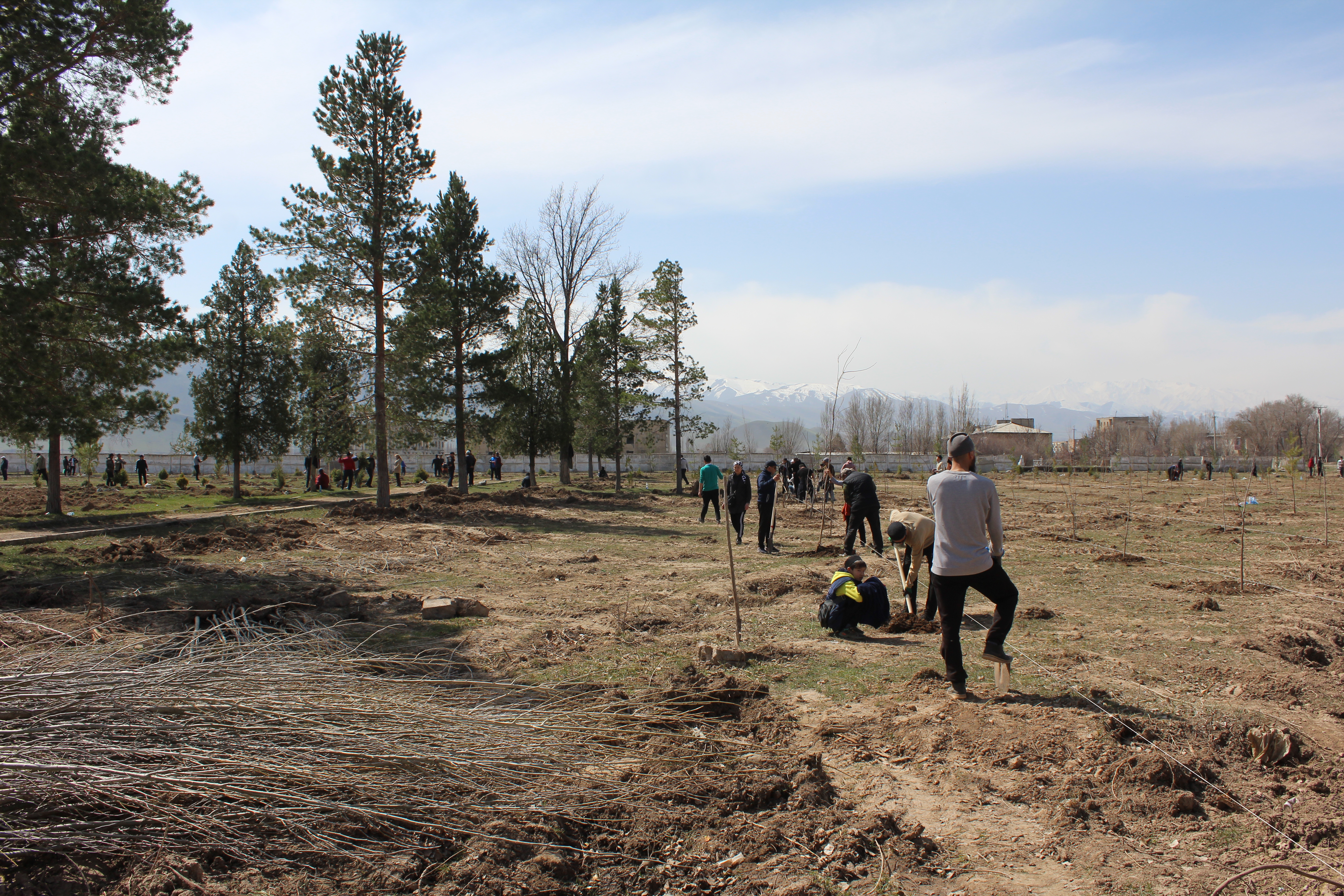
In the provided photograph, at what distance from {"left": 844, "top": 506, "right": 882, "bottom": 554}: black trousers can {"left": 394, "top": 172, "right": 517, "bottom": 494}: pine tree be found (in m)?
15.0

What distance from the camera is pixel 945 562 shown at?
5.21 m

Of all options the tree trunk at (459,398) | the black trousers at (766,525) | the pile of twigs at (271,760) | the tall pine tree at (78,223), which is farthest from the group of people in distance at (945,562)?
the tree trunk at (459,398)

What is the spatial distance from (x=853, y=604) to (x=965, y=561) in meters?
2.30

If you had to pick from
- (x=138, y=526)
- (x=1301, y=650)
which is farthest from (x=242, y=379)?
(x=1301, y=650)

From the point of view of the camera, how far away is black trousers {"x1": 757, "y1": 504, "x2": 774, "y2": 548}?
44.5ft

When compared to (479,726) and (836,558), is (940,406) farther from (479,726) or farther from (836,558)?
(479,726)

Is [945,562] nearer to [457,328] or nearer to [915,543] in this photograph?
[915,543]

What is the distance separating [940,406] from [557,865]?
107 meters

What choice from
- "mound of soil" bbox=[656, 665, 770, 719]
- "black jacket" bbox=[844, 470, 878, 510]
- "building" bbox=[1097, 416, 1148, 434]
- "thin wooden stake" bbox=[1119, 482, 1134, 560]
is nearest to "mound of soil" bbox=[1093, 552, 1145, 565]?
"thin wooden stake" bbox=[1119, 482, 1134, 560]

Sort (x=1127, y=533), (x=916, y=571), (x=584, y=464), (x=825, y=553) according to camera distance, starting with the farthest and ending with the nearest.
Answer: (x=584, y=464), (x=1127, y=533), (x=825, y=553), (x=916, y=571)

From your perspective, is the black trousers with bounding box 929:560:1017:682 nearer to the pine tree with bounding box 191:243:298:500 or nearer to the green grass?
the green grass

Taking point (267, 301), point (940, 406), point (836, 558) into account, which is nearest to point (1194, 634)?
point (836, 558)

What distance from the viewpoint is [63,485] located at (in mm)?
32188

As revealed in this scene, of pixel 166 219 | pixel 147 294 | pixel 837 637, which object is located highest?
pixel 166 219
